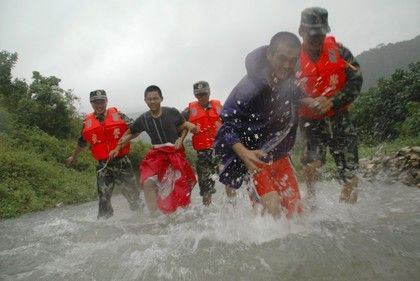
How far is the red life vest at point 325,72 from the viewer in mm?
4289

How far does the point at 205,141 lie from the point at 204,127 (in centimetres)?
34

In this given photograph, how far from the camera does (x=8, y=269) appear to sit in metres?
4.03

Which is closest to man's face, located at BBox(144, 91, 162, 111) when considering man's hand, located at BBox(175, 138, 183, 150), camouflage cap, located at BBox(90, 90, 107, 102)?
man's hand, located at BBox(175, 138, 183, 150)

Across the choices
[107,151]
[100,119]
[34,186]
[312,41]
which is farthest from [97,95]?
[34,186]

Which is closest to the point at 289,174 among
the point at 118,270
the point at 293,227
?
the point at 293,227

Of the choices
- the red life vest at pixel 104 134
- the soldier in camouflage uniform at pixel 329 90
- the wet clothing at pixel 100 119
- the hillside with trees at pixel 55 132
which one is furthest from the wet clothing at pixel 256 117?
the hillside with trees at pixel 55 132

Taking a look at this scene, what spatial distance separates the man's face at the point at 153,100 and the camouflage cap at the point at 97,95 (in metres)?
1.01

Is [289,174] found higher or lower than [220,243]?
higher

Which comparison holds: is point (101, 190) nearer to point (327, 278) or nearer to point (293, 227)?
point (293, 227)

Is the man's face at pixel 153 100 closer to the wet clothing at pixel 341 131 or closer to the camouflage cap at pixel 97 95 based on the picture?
the camouflage cap at pixel 97 95

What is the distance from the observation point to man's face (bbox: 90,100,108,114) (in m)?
6.95

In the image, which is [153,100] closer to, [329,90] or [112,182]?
[112,182]

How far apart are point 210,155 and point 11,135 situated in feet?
36.2

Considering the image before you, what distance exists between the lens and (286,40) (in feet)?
10.8
